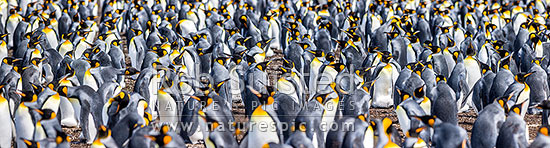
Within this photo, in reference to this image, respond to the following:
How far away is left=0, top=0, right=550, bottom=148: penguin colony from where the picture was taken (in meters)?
6.57

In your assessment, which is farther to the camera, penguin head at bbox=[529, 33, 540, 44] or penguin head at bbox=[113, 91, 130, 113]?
penguin head at bbox=[529, 33, 540, 44]

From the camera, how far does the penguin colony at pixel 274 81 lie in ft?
21.6

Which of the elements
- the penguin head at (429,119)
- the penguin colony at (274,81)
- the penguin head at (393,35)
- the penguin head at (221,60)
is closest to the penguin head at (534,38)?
the penguin colony at (274,81)

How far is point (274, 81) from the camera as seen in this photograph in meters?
10.1

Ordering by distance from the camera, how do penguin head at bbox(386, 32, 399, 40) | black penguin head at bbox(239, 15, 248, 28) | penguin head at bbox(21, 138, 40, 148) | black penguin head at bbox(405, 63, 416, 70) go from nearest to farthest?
penguin head at bbox(21, 138, 40, 148), black penguin head at bbox(405, 63, 416, 70), penguin head at bbox(386, 32, 399, 40), black penguin head at bbox(239, 15, 248, 28)

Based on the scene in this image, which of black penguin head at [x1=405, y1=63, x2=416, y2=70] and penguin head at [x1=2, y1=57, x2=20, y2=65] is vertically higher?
penguin head at [x1=2, y1=57, x2=20, y2=65]

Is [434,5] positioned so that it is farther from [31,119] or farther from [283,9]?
[31,119]

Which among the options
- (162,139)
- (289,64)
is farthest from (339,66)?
(162,139)

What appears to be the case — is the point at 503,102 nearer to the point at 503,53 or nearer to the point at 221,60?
the point at 503,53

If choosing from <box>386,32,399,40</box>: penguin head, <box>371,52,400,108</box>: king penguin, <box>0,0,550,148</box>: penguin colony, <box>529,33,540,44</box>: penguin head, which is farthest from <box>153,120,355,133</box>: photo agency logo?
<box>529,33,540,44</box>: penguin head

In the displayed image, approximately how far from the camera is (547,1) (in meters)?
16.8

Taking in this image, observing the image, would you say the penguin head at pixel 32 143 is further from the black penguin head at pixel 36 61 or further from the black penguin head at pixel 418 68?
the black penguin head at pixel 418 68

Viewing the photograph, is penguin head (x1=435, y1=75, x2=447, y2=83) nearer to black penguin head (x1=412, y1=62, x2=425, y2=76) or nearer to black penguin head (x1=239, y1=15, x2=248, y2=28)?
black penguin head (x1=412, y1=62, x2=425, y2=76)

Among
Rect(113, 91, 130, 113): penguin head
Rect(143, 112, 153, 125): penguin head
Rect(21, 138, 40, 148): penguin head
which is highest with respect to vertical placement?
Rect(113, 91, 130, 113): penguin head
